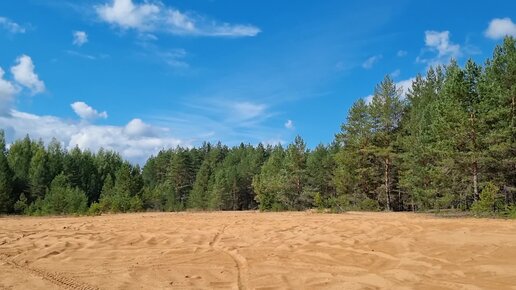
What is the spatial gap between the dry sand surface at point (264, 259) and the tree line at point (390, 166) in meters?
10.6

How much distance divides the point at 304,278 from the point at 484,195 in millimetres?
15768

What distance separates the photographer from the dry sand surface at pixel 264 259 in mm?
6043

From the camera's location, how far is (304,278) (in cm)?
631

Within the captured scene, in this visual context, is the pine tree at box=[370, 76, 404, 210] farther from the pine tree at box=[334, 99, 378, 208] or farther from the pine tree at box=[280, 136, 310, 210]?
the pine tree at box=[280, 136, 310, 210]

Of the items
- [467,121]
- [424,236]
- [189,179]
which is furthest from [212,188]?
[424,236]

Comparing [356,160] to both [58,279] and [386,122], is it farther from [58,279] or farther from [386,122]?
[58,279]

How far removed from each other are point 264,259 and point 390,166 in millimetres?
30019

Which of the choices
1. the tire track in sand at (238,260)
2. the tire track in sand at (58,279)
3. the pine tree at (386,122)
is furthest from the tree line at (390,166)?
the tire track in sand at (58,279)

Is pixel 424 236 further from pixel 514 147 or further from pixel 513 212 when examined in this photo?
pixel 514 147

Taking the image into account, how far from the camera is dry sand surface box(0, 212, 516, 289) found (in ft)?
19.8

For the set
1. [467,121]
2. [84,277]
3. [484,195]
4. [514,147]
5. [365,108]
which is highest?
[365,108]

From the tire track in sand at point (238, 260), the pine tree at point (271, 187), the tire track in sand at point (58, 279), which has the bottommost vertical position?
the tire track in sand at point (58, 279)

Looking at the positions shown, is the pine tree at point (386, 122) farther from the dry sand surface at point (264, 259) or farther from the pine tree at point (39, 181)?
the pine tree at point (39, 181)

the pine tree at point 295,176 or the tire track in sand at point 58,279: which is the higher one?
the pine tree at point 295,176
